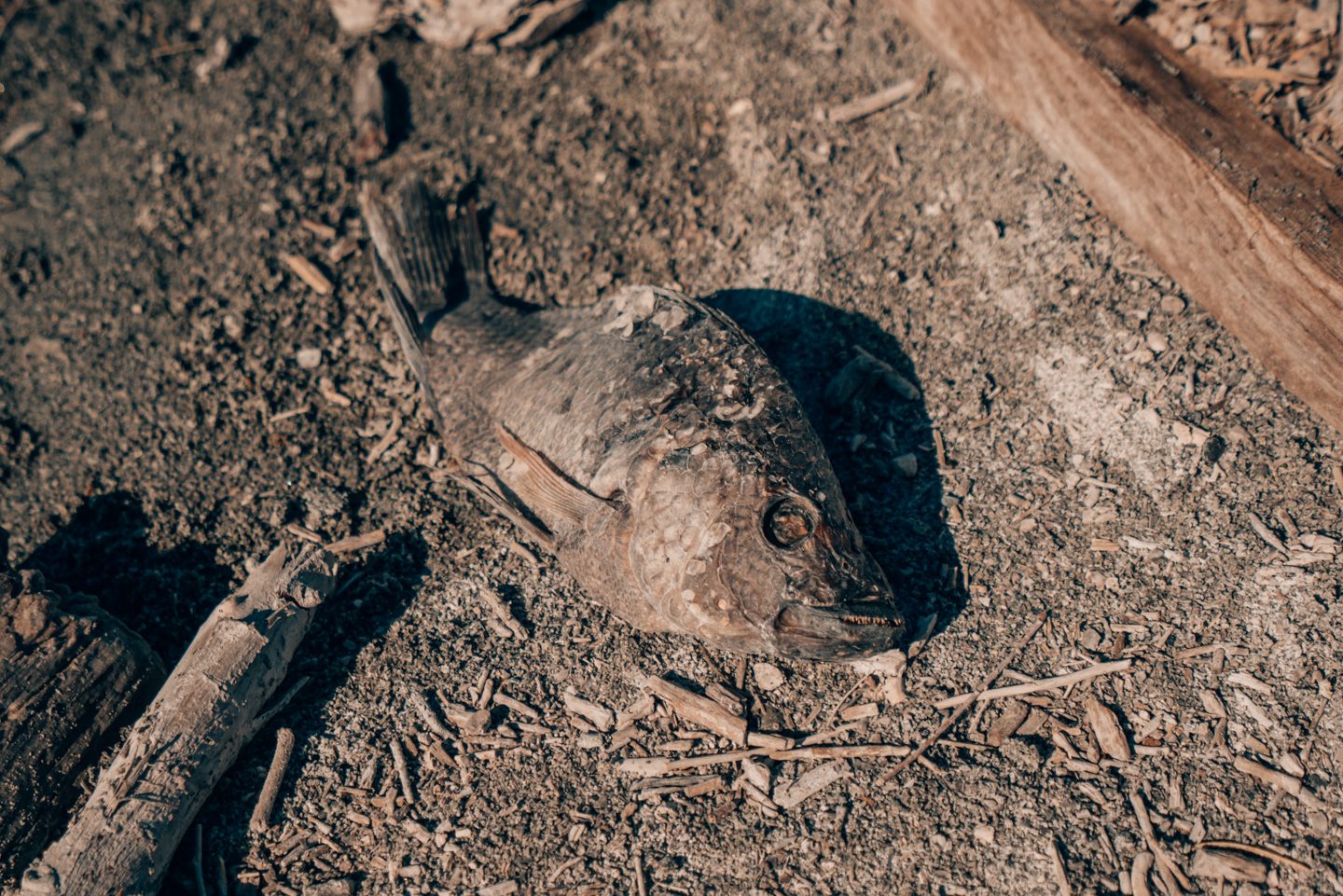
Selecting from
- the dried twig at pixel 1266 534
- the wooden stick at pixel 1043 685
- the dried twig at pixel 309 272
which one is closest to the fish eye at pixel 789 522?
the wooden stick at pixel 1043 685

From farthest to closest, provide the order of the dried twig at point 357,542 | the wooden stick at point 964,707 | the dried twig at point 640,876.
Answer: the dried twig at point 357,542 → the wooden stick at point 964,707 → the dried twig at point 640,876

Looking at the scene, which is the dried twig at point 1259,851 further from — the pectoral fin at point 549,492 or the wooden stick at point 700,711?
the pectoral fin at point 549,492

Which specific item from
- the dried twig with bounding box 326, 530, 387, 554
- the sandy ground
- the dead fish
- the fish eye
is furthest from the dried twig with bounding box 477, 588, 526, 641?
the fish eye

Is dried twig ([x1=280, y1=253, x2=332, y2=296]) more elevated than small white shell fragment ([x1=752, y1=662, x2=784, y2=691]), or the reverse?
dried twig ([x1=280, y1=253, x2=332, y2=296])

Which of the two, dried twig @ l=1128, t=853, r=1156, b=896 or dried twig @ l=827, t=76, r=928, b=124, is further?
dried twig @ l=827, t=76, r=928, b=124

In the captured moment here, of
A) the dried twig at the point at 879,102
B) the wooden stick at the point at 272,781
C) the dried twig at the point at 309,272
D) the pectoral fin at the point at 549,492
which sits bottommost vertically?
the wooden stick at the point at 272,781

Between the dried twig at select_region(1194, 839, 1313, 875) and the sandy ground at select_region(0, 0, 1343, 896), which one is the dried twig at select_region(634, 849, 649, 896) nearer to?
the sandy ground at select_region(0, 0, 1343, 896)

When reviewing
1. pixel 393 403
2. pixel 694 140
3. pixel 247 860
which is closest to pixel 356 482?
pixel 393 403
